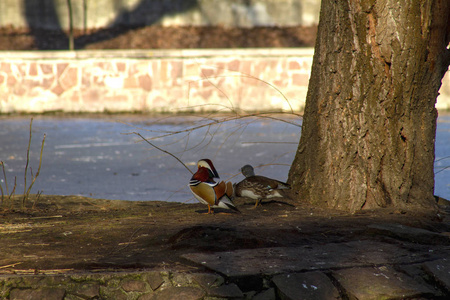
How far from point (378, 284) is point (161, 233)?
1.69 metres

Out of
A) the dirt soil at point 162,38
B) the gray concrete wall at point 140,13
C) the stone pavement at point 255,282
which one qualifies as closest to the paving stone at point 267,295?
the stone pavement at point 255,282

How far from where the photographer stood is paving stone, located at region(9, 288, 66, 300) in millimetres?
3518

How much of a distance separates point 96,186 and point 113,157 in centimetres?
239

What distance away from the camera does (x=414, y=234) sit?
4496 mm

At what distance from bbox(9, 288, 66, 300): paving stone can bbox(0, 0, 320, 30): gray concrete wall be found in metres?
21.7

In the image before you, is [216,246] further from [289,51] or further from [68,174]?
[289,51]

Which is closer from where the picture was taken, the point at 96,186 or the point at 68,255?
the point at 68,255

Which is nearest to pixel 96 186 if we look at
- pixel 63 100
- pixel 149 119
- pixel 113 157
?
pixel 113 157

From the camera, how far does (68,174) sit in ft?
29.9

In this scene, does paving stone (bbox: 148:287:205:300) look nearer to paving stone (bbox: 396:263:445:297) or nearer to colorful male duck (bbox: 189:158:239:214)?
paving stone (bbox: 396:263:445:297)

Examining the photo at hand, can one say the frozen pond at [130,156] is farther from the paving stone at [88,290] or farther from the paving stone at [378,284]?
the paving stone at [88,290]

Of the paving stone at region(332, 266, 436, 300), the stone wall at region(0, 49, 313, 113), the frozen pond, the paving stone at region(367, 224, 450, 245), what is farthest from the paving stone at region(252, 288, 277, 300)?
the stone wall at region(0, 49, 313, 113)

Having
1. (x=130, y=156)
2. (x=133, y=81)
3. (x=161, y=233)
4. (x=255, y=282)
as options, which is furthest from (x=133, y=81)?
(x=255, y=282)

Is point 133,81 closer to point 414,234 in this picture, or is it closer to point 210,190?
point 210,190
